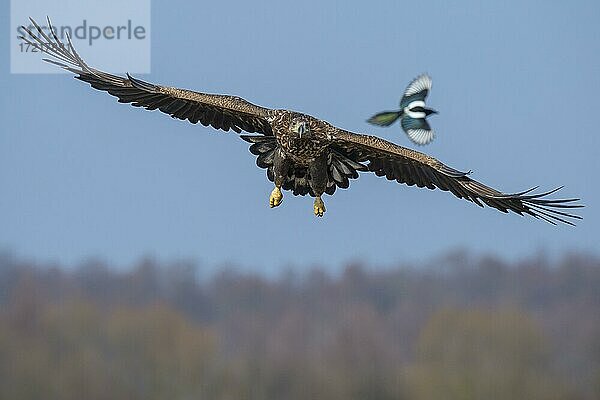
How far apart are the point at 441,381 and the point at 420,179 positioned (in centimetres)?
534

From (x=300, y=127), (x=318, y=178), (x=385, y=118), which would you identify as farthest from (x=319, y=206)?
(x=385, y=118)

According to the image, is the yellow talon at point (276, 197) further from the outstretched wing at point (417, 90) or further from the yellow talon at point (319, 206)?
the outstretched wing at point (417, 90)

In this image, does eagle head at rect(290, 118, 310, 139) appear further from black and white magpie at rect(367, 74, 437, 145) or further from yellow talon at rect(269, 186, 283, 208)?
black and white magpie at rect(367, 74, 437, 145)

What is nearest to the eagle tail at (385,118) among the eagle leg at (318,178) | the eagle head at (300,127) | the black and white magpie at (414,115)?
the black and white magpie at (414,115)

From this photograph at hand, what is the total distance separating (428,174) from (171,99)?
1902mm

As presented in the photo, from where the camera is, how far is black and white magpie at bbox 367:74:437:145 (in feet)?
35.2

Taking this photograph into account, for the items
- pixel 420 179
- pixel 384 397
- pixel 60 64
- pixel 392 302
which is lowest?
pixel 384 397

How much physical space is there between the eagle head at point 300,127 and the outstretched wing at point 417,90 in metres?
1.70

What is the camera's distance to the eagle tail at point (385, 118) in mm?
10734

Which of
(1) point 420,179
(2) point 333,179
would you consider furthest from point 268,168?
(1) point 420,179

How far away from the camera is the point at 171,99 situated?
1009 cm

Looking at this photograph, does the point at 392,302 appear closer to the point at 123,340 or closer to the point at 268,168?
the point at 123,340

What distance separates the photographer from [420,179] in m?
10.1

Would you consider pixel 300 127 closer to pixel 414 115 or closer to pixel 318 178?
pixel 318 178
